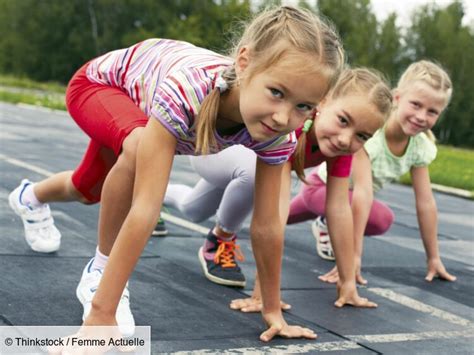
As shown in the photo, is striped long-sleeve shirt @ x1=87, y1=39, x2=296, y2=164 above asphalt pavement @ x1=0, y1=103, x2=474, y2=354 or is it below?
above

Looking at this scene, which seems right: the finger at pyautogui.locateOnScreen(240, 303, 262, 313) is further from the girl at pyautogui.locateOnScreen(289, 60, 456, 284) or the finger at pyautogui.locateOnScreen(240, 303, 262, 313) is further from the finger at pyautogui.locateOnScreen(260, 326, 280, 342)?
the girl at pyautogui.locateOnScreen(289, 60, 456, 284)

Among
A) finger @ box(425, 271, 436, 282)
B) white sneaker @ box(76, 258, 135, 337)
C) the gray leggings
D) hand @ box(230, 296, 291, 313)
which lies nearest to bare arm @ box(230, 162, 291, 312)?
hand @ box(230, 296, 291, 313)

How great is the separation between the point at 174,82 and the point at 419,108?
2224mm

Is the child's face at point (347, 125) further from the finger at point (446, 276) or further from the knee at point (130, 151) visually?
the finger at point (446, 276)

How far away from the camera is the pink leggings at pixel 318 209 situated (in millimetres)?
4801

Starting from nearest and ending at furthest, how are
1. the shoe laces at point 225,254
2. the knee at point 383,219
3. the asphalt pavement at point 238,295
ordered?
the asphalt pavement at point 238,295
the shoe laces at point 225,254
the knee at point 383,219

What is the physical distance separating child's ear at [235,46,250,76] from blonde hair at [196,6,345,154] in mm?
19

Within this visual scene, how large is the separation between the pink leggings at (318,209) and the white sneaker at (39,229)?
5.62ft

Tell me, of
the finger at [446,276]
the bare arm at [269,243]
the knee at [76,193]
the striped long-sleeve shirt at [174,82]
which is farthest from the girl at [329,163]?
the finger at [446,276]

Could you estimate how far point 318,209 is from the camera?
479 centimetres

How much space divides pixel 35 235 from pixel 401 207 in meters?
5.14

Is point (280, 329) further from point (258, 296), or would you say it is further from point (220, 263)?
point (220, 263)

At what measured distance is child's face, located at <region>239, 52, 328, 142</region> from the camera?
2449 millimetres

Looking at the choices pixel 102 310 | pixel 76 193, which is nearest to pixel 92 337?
pixel 102 310
